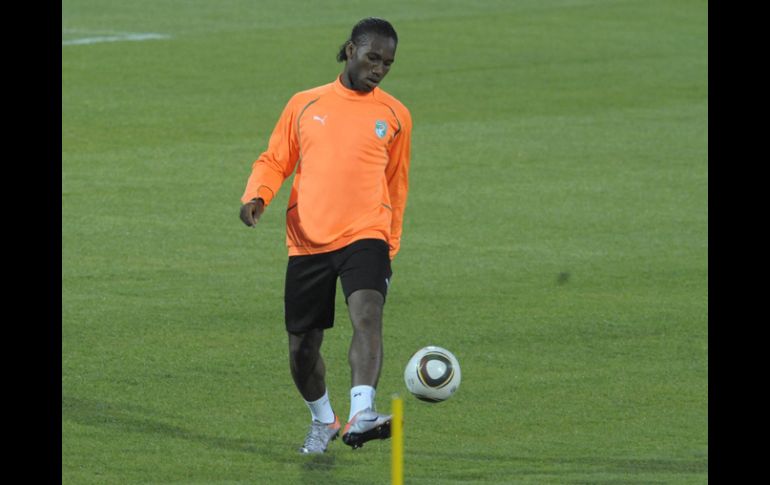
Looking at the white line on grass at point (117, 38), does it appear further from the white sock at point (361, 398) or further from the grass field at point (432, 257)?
the white sock at point (361, 398)

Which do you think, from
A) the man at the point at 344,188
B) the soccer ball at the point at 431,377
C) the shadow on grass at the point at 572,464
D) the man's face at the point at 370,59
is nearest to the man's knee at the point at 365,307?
the man at the point at 344,188

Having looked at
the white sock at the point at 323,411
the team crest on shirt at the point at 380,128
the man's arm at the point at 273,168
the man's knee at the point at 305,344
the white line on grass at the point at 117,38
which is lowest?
the white sock at the point at 323,411

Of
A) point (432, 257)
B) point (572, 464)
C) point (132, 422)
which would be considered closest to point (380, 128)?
point (572, 464)

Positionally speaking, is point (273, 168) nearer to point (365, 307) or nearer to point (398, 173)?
point (398, 173)

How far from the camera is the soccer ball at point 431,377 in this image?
30.6 ft

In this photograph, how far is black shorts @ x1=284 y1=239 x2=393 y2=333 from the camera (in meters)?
9.38

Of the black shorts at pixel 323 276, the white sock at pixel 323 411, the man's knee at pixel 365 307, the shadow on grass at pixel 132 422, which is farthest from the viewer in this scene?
the shadow on grass at pixel 132 422

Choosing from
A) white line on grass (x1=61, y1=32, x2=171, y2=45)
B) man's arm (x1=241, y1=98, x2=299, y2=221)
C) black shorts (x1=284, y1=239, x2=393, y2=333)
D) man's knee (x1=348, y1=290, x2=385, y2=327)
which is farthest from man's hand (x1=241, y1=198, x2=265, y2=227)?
white line on grass (x1=61, y1=32, x2=171, y2=45)

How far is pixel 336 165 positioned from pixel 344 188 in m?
0.12

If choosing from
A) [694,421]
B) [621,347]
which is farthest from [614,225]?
[694,421]

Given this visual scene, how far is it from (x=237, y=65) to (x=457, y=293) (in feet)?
40.5

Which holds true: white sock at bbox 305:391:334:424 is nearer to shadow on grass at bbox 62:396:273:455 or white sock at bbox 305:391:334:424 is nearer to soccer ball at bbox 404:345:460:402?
shadow on grass at bbox 62:396:273:455

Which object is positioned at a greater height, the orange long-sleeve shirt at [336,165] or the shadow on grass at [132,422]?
the orange long-sleeve shirt at [336,165]

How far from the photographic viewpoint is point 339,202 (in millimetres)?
9453
